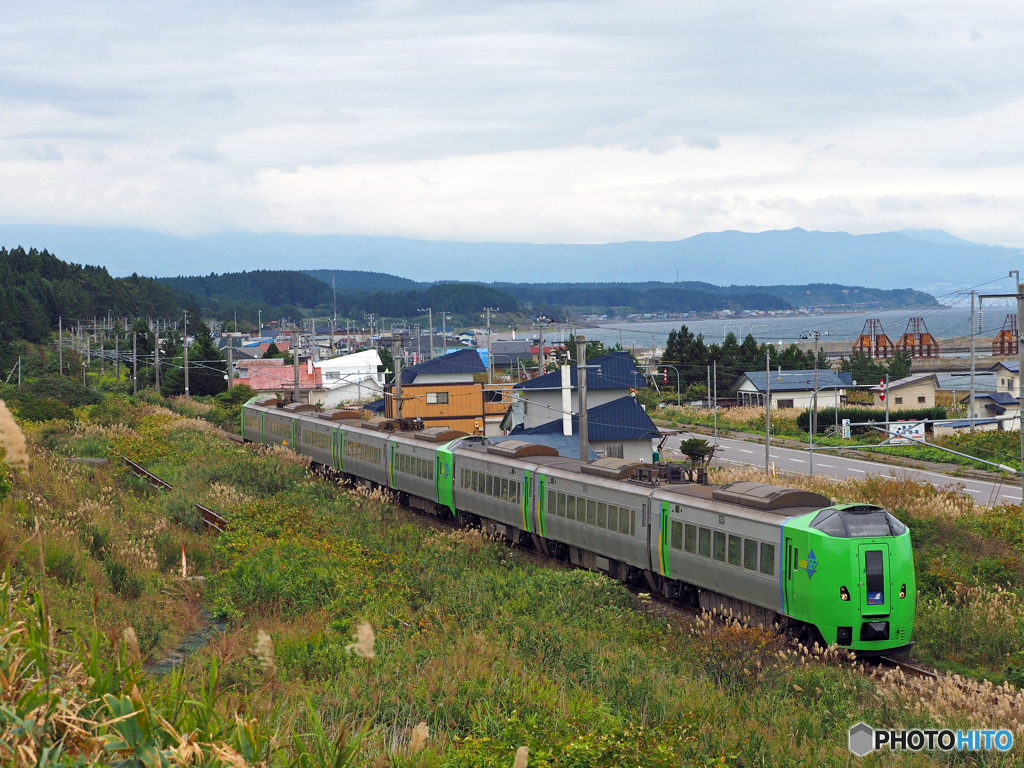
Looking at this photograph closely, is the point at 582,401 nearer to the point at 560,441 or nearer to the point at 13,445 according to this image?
the point at 560,441

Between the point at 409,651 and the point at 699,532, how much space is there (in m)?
6.54

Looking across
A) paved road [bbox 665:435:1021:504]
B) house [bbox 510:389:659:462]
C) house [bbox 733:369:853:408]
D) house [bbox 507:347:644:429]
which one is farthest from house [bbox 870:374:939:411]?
house [bbox 510:389:659:462]

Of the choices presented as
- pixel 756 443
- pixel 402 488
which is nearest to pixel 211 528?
pixel 402 488

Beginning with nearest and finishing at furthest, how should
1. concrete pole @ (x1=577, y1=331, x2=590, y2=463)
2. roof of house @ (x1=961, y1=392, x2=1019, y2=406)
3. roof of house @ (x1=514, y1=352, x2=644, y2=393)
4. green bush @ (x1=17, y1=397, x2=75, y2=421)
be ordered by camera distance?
concrete pole @ (x1=577, y1=331, x2=590, y2=463) → green bush @ (x1=17, y1=397, x2=75, y2=421) → roof of house @ (x1=514, y1=352, x2=644, y2=393) → roof of house @ (x1=961, y1=392, x2=1019, y2=406)

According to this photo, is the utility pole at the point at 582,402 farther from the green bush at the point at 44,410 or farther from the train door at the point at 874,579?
the green bush at the point at 44,410

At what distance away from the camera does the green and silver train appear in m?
14.6

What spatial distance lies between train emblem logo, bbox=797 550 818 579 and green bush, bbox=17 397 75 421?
125 feet

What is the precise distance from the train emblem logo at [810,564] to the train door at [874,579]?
61 cm

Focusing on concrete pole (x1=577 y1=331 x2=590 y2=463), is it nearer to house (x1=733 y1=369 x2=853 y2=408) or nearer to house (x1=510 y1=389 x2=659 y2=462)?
house (x1=510 y1=389 x2=659 y2=462)

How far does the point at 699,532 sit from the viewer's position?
1739 centimetres

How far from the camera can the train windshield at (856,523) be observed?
14.7 meters

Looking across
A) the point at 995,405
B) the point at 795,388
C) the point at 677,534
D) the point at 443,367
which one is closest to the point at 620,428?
the point at 443,367

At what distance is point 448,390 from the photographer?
57562mm

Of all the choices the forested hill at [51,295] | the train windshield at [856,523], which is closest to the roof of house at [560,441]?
the train windshield at [856,523]
